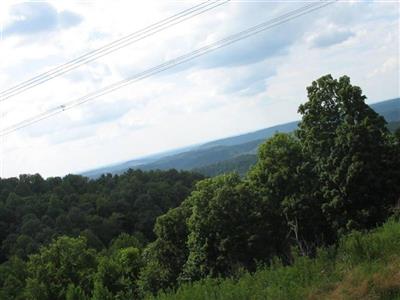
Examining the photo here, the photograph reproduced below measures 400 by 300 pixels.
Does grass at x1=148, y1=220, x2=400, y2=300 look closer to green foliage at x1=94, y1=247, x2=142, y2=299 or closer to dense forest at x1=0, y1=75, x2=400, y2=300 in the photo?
dense forest at x1=0, y1=75, x2=400, y2=300

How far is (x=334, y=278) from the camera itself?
1109 cm

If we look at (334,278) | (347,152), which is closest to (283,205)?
(347,152)

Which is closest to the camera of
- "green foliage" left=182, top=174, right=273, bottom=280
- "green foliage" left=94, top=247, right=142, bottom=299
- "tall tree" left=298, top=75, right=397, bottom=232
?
"tall tree" left=298, top=75, right=397, bottom=232

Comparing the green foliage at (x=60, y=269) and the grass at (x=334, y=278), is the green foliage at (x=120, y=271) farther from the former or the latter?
the grass at (x=334, y=278)

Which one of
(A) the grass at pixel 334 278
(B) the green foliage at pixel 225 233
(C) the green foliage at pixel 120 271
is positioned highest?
(A) the grass at pixel 334 278

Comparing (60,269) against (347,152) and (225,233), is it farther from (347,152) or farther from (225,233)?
(347,152)

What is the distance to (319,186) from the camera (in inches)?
1545

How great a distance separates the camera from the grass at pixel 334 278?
1005cm

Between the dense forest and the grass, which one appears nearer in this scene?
the grass

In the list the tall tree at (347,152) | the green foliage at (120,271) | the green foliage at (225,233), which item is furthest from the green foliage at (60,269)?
the tall tree at (347,152)

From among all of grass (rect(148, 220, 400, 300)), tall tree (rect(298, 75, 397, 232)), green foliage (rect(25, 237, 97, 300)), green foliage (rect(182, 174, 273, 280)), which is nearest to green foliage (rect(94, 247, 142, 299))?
green foliage (rect(25, 237, 97, 300))

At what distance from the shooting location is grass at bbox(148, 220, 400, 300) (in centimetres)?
1005

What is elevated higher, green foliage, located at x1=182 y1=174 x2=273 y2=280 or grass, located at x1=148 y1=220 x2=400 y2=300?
grass, located at x1=148 y1=220 x2=400 y2=300

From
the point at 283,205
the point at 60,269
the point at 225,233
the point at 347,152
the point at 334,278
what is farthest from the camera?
the point at 60,269
